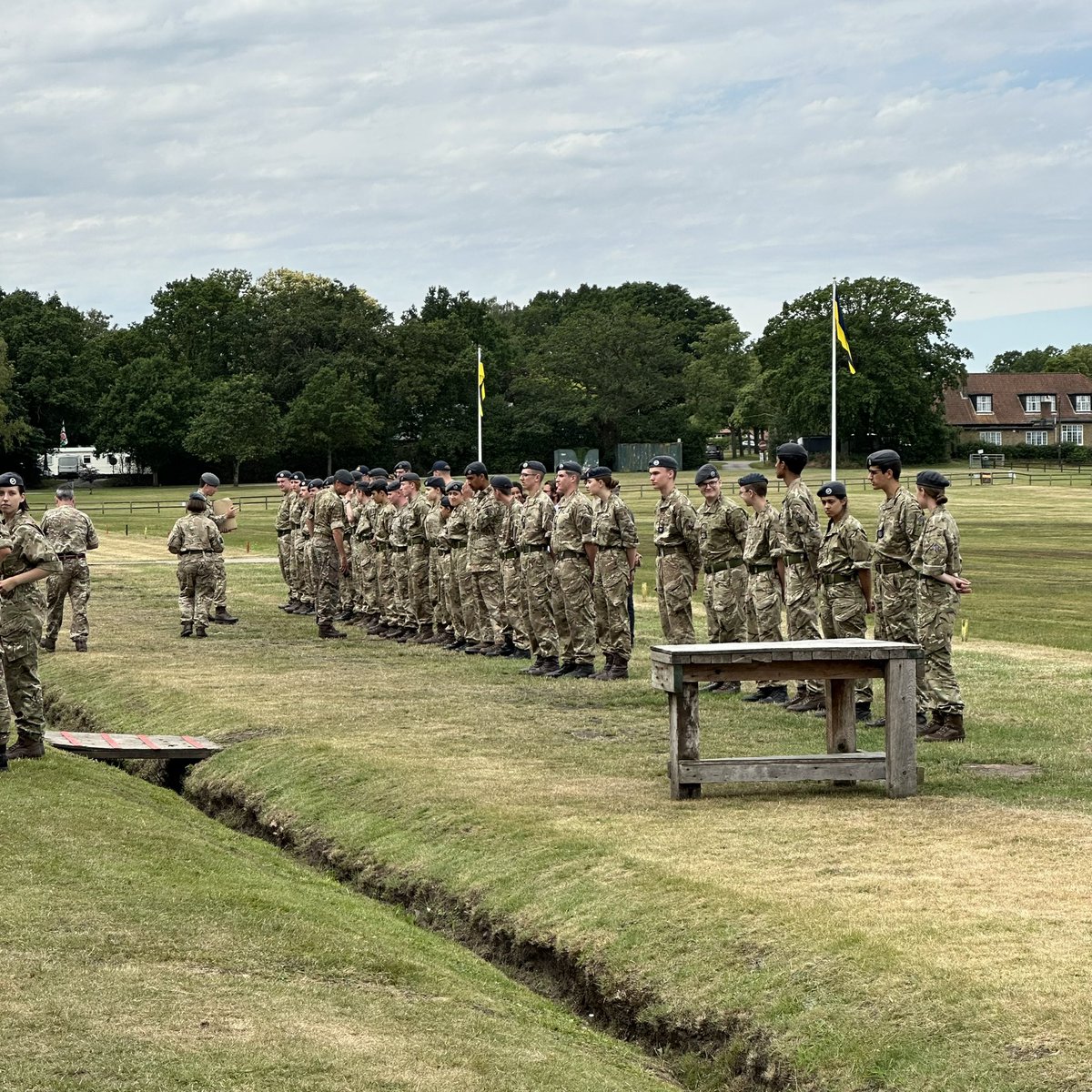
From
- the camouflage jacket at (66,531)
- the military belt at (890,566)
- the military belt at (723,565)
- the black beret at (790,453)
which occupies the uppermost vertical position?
the black beret at (790,453)

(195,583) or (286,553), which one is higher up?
(286,553)

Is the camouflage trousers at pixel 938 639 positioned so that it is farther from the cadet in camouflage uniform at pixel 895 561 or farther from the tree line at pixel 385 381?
the tree line at pixel 385 381

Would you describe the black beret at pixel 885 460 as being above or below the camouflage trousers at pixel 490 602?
above

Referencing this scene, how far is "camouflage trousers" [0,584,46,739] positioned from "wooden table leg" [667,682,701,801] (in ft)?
16.1

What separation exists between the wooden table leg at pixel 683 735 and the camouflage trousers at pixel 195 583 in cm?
1319

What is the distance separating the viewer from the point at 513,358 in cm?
11994

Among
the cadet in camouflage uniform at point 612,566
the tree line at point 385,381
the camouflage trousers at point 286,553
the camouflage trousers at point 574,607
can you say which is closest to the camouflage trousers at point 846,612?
the cadet in camouflage uniform at point 612,566

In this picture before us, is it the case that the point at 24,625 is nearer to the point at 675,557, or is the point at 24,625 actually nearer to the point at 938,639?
the point at 675,557

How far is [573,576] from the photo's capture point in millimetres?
18438

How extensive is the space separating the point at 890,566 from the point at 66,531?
12175mm

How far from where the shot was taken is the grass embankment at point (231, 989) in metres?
6.81

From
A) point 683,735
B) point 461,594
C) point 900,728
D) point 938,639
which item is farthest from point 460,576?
point 900,728

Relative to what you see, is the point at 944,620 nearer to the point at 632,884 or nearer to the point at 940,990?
the point at 632,884

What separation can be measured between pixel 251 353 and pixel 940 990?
104 metres
